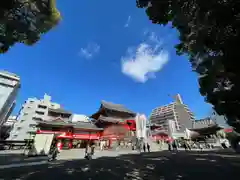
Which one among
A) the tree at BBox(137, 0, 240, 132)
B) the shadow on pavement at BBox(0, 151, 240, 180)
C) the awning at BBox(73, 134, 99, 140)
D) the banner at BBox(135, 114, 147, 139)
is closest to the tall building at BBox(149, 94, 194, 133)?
the awning at BBox(73, 134, 99, 140)

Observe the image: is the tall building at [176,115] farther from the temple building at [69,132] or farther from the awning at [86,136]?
the temple building at [69,132]

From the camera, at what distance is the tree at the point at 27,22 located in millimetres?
5222

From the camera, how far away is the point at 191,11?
15.5 feet

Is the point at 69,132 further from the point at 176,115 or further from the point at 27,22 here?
the point at 176,115

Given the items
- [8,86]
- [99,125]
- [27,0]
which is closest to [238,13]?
[27,0]

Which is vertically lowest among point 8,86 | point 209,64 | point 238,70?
point 238,70

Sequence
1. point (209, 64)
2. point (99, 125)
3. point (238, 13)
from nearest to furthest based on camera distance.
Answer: point (238, 13) → point (209, 64) → point (99, 125)

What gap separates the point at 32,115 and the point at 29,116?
2.91 ft

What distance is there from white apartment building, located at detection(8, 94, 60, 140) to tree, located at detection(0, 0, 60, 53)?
1548 inches

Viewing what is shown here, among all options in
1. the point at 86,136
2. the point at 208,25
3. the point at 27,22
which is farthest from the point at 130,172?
the point at 86,136

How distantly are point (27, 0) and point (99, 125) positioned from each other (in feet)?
101

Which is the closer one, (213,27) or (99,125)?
(213,27)

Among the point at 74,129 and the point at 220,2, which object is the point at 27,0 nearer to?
the point at 220,2

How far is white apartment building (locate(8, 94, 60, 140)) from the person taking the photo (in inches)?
1614
